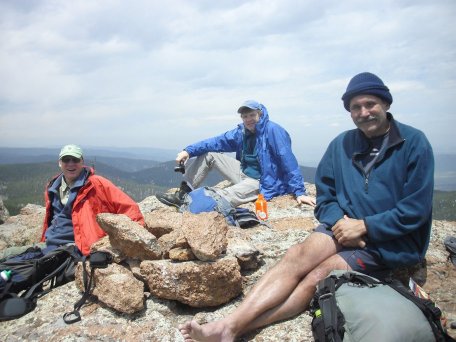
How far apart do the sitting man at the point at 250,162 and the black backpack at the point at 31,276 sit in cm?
402

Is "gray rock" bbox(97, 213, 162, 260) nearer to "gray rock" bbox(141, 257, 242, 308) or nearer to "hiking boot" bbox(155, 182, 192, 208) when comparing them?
"gray rock" bbox(141, 257, 242, 308)

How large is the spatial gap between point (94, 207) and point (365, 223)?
5.53 meters

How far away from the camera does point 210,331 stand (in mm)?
4090

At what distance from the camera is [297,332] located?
4500 millimetres

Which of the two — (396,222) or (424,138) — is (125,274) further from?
(424,138)

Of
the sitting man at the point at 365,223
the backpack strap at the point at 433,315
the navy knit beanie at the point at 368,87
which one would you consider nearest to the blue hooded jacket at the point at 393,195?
the sitting man at the point at 365,223

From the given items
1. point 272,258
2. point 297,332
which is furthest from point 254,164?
point 297,332

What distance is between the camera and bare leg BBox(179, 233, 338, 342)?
4180 mm

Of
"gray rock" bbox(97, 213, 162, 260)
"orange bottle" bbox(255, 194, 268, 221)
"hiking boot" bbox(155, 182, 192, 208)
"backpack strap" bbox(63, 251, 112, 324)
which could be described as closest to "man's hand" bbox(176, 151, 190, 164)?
"hiking boot" bbox(155, 182, 192, 208)

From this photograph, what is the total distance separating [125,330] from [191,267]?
4.32ft

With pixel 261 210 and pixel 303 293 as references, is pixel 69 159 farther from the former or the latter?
pixel 303 293

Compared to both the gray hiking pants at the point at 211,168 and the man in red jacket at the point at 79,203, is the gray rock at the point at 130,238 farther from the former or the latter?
the gray hiking pants at the point at 211,168

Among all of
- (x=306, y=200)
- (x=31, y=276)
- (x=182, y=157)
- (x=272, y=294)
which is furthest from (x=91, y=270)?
(x=306, y=200)

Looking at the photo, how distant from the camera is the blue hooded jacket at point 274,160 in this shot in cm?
1015
